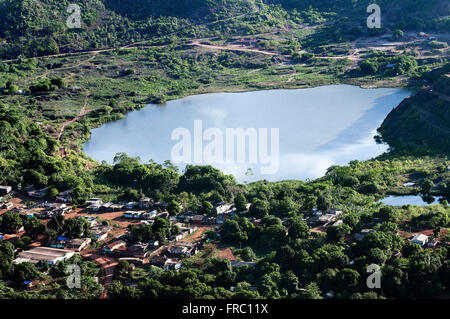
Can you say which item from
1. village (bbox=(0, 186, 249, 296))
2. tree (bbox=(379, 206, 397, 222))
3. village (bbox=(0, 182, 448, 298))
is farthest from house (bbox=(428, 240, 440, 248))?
village (bbox=(0, 186, 249, 296))

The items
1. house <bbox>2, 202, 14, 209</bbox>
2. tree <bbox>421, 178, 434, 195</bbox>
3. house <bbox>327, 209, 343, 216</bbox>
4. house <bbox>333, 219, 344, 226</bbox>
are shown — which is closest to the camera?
house <bbox>333, 219, 344, 226</bbox>

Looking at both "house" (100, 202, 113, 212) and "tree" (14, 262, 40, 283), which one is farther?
"house" (100, 202, 113, 212)

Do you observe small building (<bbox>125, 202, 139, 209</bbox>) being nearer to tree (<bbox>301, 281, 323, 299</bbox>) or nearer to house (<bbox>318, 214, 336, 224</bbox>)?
house (<bbox>318, 214, 336, 224</bbox>)

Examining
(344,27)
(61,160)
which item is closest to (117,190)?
(61,160)

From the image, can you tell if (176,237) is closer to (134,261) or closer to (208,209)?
(134,261)

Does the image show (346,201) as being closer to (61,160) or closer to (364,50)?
(61,160)

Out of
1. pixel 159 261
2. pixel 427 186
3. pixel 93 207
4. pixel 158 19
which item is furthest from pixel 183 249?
pixel 158 19
